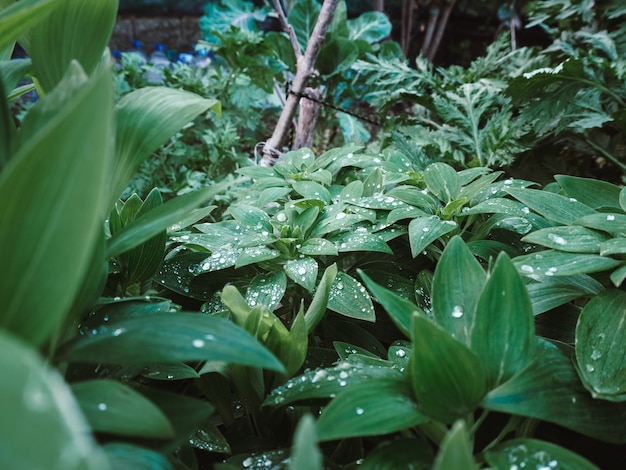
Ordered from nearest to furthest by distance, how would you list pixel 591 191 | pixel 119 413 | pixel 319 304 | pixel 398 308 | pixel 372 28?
pixel 119 413 → pixel 398 308 → pixel 319 304 → pixel 591 191 → pixel 372 28

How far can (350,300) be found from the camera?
55cm

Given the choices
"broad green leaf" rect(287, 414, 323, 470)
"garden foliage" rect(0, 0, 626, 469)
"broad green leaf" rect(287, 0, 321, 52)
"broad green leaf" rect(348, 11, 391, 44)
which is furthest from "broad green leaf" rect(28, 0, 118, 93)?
"broad green leaf" rect(348, 11, 391, 44)

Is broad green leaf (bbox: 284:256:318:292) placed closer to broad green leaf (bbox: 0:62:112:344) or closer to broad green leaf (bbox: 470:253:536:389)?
broad green leaf (bbox: 470:253:536:389)

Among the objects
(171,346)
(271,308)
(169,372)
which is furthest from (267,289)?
(171,346)

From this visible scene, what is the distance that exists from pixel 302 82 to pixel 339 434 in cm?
107

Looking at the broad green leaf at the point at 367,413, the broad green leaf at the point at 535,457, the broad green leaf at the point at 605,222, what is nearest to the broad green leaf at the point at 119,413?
the broad green leaf at the point at 367,413

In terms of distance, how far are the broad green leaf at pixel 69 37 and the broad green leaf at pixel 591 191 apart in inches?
21.9

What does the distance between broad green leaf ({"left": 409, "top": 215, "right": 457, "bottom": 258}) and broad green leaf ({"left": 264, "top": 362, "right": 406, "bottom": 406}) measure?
194 millimetres

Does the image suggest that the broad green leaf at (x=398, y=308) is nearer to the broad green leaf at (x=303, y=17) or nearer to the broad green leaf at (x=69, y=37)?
the broad green leaf at (x=69, y=37)

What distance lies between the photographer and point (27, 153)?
221 millimetres

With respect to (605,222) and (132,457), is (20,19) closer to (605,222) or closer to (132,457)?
(132,457)

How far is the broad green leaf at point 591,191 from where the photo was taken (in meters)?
0.60

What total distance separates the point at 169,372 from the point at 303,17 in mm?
2297

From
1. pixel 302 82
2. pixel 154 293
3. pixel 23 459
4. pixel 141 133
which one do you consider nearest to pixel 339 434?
pixel 23 459
